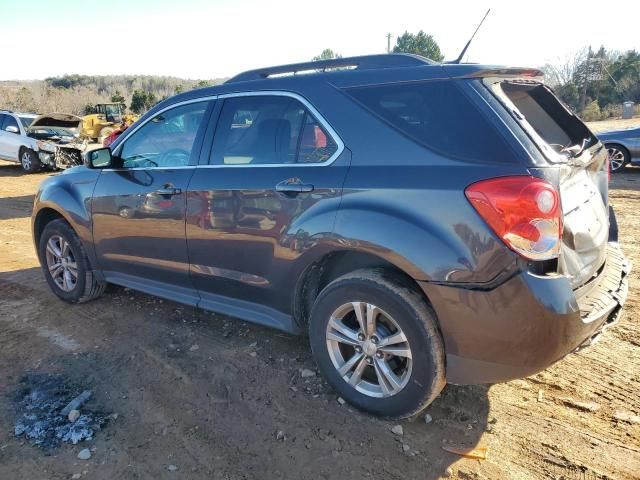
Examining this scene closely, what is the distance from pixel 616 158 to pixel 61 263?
11.7 m

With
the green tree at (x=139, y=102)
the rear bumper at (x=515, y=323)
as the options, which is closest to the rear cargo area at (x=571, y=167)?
the rear bumper at (x=515, y=323)

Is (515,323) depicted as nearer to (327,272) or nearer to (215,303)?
(327,272)

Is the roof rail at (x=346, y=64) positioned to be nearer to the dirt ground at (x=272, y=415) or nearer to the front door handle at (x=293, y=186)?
the front door handle at (x=293, y=186)

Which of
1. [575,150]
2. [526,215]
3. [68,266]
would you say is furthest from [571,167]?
[68,266]

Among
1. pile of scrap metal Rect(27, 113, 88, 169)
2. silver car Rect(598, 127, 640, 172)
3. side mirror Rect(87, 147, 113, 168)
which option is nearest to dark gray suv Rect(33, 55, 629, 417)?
side mirror Rect(87, 147, 113, 168)

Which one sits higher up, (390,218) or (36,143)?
(390,218)

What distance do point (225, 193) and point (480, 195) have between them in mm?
1679

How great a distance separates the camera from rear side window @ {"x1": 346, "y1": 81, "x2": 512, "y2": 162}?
233 cm

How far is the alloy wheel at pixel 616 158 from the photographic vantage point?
36.8 ft

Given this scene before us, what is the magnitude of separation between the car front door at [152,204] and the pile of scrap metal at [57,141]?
11.5 m

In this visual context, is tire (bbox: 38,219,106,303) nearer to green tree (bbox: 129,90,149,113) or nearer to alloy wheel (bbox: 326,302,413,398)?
alloy wheel (bbox: 326,302,413,398)

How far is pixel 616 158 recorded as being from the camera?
11.3 metres

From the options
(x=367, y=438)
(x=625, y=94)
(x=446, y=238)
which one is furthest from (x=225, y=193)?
(x=625, y=94)

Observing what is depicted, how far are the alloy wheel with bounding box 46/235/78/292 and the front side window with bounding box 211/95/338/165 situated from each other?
207cm
